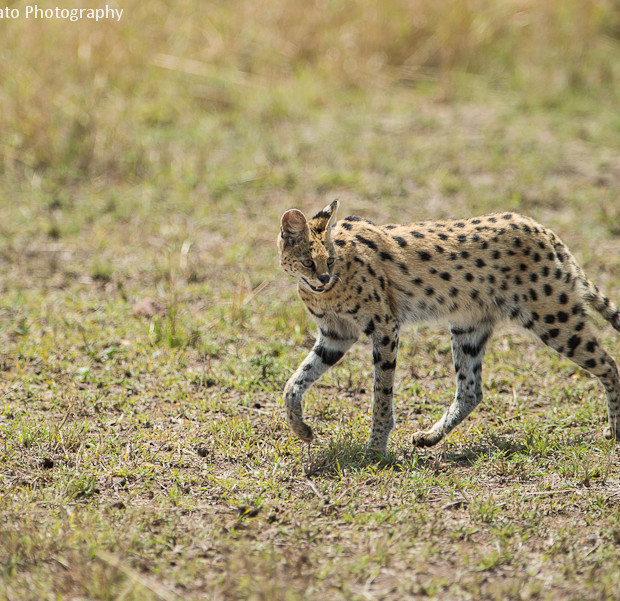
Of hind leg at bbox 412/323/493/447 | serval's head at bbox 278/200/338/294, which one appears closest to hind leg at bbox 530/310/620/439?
hind leg at bbox 412/323/493/447

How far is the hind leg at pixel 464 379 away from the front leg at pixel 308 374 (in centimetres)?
70

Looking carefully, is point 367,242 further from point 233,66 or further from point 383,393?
point 233,66

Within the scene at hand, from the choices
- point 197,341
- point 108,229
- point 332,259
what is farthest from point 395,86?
point 332,259

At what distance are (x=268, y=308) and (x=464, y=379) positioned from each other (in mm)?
2127

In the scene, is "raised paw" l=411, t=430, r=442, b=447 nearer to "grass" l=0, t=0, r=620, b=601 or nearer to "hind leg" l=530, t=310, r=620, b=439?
"grass" l=0, t=0, r=620, b=601

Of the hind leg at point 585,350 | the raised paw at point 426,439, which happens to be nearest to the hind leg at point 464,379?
the raised paw at point 426,439

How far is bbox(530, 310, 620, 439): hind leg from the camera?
5594 mm

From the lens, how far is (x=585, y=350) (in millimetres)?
5590

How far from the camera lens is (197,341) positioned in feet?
22.3

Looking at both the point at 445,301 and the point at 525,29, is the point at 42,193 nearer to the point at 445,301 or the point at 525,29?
the point at 445,301

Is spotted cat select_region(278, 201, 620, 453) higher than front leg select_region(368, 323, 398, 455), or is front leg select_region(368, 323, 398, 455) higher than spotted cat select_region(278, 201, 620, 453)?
spotted cat select_region(278, 201, 620, 453)

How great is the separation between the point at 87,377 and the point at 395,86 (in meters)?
6.88

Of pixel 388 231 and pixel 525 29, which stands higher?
pixel 525 29

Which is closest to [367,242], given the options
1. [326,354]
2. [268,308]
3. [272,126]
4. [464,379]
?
[326,354]
